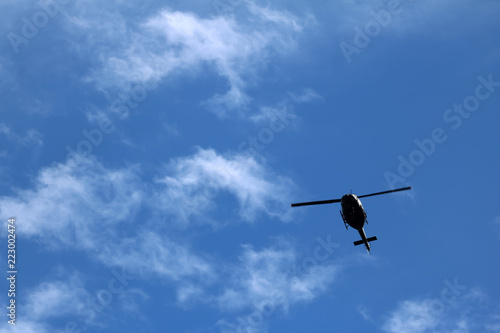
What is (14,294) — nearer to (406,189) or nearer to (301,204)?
(301,204)

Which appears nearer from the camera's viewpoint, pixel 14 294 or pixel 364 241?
pixel 14 294

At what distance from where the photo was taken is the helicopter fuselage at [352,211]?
79125mm

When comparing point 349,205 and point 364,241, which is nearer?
point 349,205

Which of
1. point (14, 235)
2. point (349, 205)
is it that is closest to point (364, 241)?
point (349, 205)

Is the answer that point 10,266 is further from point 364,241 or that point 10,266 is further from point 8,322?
point 364,241

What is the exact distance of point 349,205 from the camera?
79.6m

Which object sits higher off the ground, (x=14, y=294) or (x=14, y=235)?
(x=14, y=235)

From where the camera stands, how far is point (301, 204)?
79.3 meters

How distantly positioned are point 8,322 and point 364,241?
152 feet

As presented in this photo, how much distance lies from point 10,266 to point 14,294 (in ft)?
11.6

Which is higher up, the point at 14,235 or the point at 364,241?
the point at 14,235

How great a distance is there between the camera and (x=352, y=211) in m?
79.9

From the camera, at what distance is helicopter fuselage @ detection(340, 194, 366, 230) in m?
79.1

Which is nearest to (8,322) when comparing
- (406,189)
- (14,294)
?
(14,294)
